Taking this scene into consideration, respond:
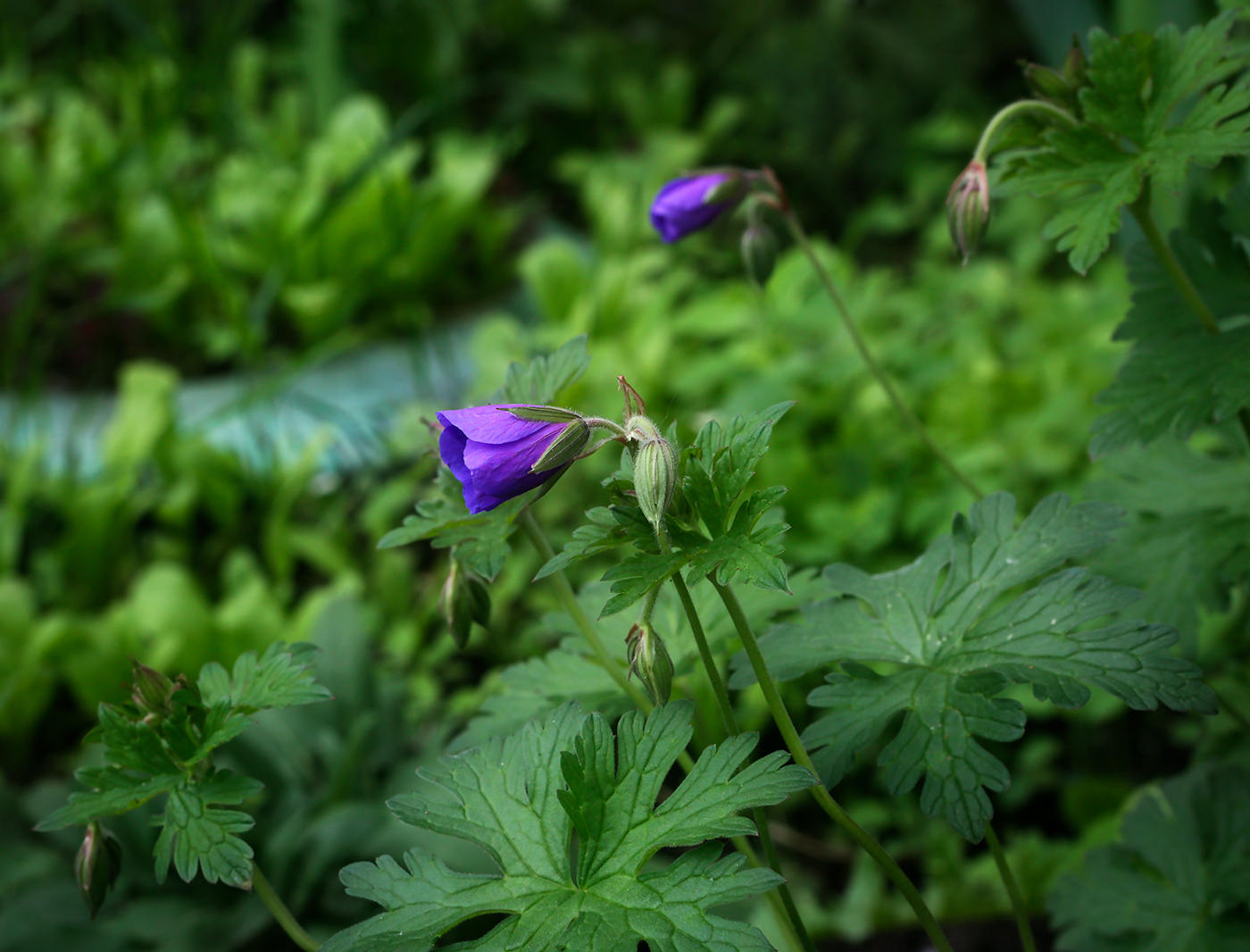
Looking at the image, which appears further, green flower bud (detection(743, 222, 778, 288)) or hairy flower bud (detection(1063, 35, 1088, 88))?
green flower bud (detection(743, 222, 778, 288))

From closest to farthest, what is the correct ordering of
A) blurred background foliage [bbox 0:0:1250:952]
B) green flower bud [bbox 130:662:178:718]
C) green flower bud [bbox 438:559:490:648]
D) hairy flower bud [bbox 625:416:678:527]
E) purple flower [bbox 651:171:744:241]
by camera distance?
hairy flower bud [bbox 625:416:678:527], green flower bud [bbox 130:662:178:718], green flower bud [bbox 438:559:490:648], purple flower [bbox 651:171:744:241], blurred background foliage [bbox 0:0:1250:952]

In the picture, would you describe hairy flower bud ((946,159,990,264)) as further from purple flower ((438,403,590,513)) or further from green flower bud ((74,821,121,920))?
green flower bud ((74,821,121,920))

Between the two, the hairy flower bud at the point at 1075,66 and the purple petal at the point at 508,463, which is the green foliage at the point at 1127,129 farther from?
the purple petal at the point at 508,463

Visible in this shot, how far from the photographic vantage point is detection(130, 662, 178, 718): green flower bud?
0.67m

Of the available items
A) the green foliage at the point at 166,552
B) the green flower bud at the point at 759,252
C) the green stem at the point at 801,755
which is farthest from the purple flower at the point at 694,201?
the green foliage at the point at 166,552

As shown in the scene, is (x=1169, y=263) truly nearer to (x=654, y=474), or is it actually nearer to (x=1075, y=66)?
(x=1075, y=66)

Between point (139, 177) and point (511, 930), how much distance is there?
2.83m

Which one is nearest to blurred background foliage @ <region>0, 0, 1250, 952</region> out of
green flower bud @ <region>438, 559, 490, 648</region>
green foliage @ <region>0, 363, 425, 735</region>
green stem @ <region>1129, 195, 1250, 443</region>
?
green foliage @ <region>0, 363, 425, 735</region>

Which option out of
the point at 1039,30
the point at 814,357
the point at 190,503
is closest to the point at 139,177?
the point at 190,503

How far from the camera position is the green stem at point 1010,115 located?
0.74m

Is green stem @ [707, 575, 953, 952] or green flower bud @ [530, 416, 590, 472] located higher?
green flower bud @ [530, 416, 590, 472]

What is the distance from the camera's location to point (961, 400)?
1.66m

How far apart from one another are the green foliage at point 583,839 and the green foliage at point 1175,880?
505mm

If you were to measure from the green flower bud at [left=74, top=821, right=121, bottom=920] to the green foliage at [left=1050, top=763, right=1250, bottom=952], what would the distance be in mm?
805
